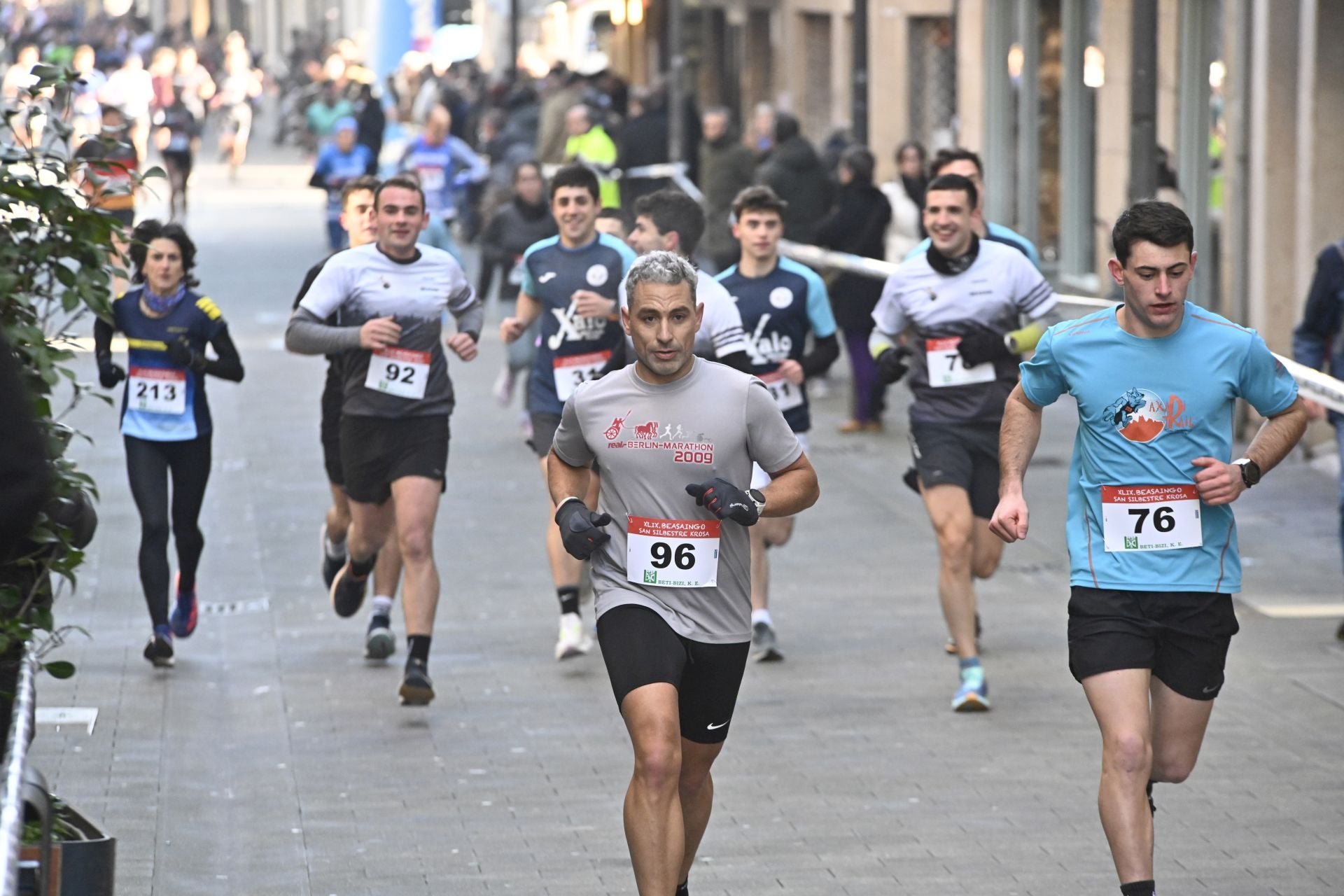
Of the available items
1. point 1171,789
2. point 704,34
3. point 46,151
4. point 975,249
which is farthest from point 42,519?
point 704,34

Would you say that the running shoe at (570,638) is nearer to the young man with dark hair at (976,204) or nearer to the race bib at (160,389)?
the race bib at (160,389)

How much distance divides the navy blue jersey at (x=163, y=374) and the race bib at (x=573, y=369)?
4.41 ft

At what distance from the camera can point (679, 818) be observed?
18.1 ft

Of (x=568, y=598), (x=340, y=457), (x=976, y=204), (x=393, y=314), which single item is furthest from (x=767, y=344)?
(x=340, y=457)

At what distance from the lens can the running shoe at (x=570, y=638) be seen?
31.3 ft

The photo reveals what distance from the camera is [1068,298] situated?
10.8m

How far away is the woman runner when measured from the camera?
30.5ft

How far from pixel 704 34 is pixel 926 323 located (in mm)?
31321

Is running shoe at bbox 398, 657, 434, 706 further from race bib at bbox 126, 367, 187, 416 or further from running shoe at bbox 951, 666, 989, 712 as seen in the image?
running shoe at bbox 951, 666, 989, 712

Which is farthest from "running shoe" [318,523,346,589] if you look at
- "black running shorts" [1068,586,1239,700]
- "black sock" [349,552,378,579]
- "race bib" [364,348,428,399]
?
"black running shorts" [1068,586,1239,700]

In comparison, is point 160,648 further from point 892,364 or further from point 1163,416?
point 1163,416

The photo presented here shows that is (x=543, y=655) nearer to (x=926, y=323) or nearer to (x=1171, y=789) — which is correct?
(x=926, y=323)

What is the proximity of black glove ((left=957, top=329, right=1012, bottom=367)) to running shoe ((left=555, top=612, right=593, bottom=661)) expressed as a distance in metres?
1.93

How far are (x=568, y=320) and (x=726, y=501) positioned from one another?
164 inches
